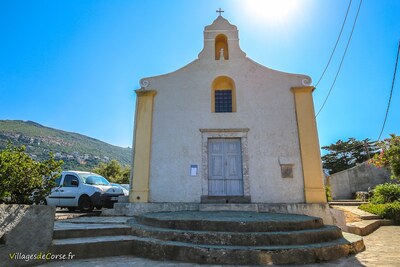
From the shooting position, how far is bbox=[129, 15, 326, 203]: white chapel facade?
8.69 meters

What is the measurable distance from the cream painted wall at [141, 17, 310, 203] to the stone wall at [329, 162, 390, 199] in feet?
63.0

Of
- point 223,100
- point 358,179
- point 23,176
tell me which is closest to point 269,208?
point 223,100

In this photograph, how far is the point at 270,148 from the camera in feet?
29.5

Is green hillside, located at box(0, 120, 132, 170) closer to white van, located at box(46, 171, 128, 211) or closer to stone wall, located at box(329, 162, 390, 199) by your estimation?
white van, located at box(46, 171, 128, 211)

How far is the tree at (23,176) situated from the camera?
380 centimetres

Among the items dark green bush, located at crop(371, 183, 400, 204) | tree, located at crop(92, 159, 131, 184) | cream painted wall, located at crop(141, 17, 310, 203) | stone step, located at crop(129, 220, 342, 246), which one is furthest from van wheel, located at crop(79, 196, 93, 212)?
tree, located at crop(92, 159, 131, 184)

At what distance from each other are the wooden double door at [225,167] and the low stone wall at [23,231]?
562 cm

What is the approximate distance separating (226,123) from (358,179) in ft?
69.2

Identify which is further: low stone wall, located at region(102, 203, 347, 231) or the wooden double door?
the wooden double door

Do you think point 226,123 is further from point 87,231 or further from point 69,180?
point 69,180

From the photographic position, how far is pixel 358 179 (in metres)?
23.6

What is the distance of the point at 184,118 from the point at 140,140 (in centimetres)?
192

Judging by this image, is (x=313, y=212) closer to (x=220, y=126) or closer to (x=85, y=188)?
(x=220, y=126)

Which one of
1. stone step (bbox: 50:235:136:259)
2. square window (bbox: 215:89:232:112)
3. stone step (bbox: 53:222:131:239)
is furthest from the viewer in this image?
square window (bbox: 215:89:232:112)
